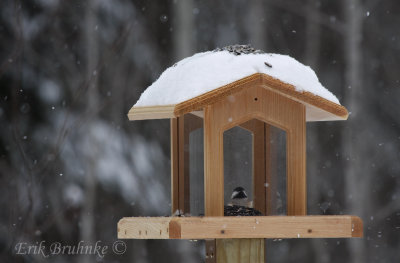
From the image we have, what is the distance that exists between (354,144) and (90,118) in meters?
1.59

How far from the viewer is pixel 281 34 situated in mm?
4914

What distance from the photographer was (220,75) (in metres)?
2.85

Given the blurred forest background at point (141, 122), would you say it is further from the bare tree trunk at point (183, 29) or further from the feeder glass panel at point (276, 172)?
the feeder glass panel at point (276, 172)

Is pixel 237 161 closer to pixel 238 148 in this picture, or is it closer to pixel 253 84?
pixel 238 148

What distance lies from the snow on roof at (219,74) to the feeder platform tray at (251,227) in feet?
1.35

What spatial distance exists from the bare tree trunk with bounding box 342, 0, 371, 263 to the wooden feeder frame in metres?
1.85

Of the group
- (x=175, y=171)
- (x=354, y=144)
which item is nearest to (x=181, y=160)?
(x=175, y=171)

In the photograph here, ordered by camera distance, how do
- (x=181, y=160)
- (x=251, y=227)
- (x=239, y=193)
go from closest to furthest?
(x=251, y=227) < (x=239, y=193) < (x=181, y=160)

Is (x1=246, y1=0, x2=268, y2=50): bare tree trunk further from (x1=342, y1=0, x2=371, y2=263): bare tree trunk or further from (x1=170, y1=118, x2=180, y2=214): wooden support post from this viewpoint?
(x1=170, y1=118, x2=180, y2=214): wooden support post

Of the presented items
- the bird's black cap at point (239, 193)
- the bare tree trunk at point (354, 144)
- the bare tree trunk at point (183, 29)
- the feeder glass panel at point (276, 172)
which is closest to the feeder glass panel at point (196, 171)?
the bird's black cap at point (239, 193)

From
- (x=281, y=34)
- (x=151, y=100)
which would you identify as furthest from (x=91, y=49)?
(x=151, y=100)

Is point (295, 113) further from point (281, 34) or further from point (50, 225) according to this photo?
point (50, 225)

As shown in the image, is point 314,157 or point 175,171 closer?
point 175,171

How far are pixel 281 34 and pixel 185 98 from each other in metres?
2.25
